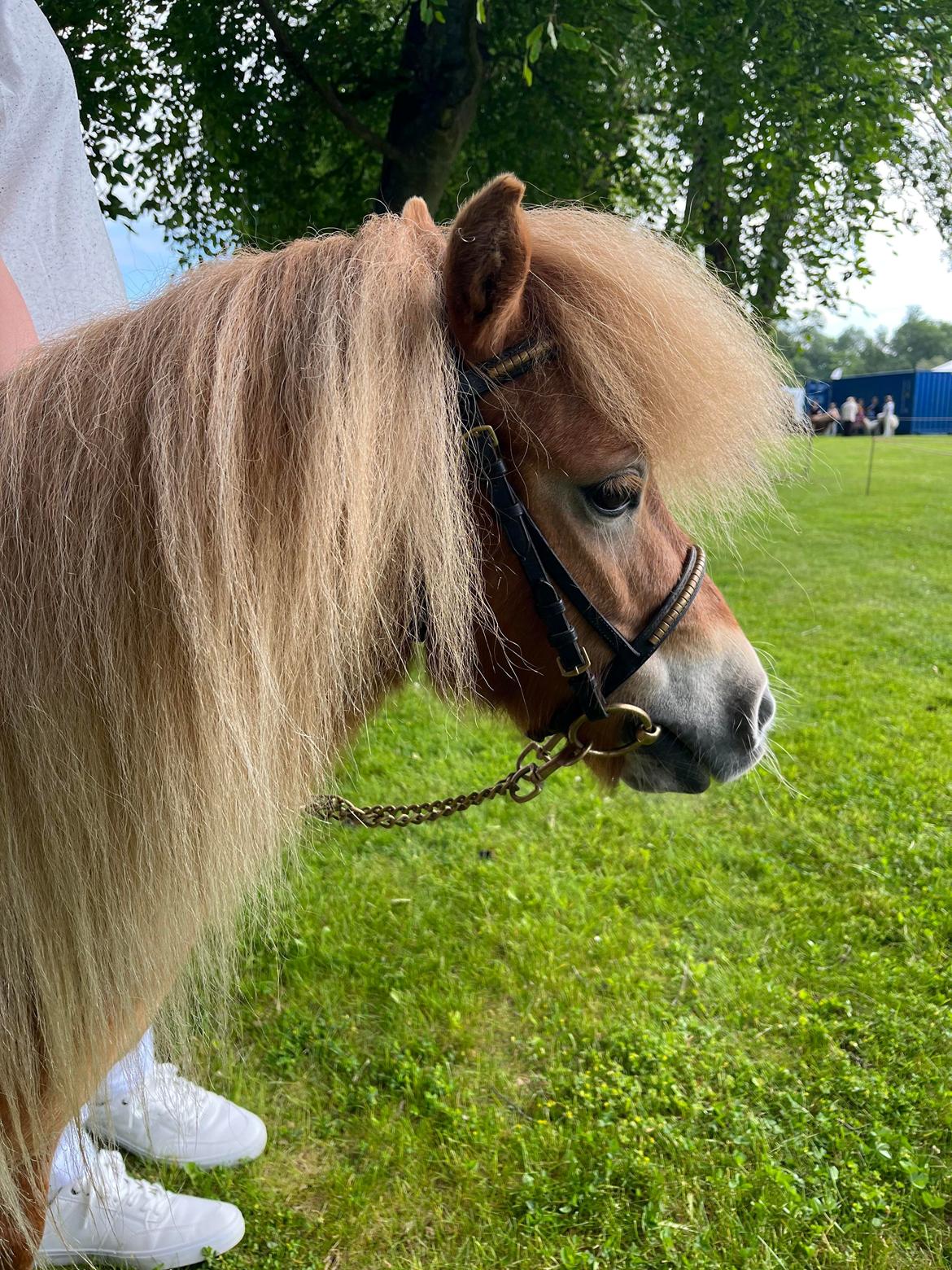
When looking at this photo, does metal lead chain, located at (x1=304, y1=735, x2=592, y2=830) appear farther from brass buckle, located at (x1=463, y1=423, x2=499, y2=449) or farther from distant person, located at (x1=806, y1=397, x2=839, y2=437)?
distant person, located at (x1=806, y1=397, x2=839, y2=437)

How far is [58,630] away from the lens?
858mm

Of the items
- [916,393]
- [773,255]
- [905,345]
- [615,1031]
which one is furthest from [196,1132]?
[905,345]

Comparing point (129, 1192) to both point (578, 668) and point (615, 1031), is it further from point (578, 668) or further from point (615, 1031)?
point (578, 668)

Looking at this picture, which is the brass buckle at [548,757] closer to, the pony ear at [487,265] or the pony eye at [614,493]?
the pony eye at [614,493]

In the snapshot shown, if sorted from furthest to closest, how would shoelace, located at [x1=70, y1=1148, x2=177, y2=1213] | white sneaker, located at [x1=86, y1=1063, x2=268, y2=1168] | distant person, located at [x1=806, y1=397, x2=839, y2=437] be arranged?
distant person, located at [x1=806, y1=397, x2=839, y2=437] < white sneaker, located at [x1=86, y1=1063, x2=268, y2=1168] < shoelace, located at [x1=70, y1=1148, x2=177, y2=1213]

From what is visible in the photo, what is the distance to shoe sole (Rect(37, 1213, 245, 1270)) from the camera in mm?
1723

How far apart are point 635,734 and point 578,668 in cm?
21

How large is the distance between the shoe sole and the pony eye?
72.8 inches

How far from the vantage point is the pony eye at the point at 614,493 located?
1.16 metres

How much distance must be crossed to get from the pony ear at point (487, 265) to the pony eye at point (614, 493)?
0.26 metres

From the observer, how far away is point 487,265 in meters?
1.00

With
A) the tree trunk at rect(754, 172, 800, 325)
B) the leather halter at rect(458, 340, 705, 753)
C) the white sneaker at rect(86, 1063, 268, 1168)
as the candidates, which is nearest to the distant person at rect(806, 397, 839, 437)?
the leather halter at rect(458, 340, 705, 753)

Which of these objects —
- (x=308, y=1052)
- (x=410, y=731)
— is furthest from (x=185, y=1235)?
(x=410, y=731)

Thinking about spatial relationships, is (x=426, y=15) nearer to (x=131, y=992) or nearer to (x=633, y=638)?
(x=633, y=638)
